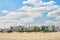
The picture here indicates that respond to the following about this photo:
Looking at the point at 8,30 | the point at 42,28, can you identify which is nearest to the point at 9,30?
the point at 8,30

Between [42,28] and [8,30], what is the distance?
7197mm

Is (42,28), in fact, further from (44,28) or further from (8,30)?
(8,30)

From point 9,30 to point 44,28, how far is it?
723 cm

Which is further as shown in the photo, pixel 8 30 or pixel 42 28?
pixel 42 28

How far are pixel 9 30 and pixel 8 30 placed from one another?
0.65ft

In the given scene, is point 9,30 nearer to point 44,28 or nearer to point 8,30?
point 8,30

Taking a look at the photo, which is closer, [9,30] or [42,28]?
[9,30]

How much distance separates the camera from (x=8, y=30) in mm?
39625

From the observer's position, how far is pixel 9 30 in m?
39.7

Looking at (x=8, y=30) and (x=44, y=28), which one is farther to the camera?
(x=44, y=28)

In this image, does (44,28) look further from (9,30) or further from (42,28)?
(9,30)

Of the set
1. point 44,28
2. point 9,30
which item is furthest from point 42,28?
point 9,30

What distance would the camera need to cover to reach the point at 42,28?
42781 millimetres

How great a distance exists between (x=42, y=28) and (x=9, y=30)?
6998mm
